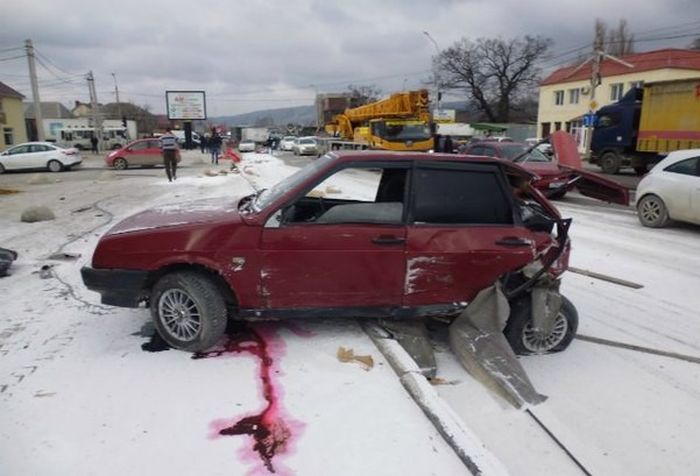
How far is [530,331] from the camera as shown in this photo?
161 inches

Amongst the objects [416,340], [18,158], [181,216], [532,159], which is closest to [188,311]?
[181,216]

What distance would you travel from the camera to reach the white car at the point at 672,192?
8664 millimetres

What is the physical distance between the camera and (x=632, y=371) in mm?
3936

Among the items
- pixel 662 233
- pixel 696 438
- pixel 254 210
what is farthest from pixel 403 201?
pixel 662 233

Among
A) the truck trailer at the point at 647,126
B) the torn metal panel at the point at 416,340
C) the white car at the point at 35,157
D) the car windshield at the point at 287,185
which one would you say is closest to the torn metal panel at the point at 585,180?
the torn metal panel at the point at 416,340

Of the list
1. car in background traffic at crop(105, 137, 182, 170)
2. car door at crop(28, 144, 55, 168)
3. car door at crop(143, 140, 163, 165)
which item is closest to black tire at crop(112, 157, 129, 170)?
Result: car in background traffic at crop(105, 137, 182, 170)

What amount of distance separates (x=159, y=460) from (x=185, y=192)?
1211 centimetres

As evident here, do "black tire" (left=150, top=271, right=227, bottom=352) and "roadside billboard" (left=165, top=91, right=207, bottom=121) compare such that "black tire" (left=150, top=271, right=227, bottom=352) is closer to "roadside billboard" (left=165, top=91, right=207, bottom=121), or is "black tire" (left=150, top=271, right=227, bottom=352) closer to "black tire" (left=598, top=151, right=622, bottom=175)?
"black tire" (left=598, top=151, right=622, bottom=175)

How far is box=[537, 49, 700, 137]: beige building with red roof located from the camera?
3603 centimetres

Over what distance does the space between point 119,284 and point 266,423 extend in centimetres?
176

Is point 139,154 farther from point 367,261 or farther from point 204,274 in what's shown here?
point 367,261

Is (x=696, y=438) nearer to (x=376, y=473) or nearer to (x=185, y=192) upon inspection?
(x=376, y=473)

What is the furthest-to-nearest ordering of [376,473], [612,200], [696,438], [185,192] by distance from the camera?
[185,192] → [612,200] → [696,438] → [376,473]

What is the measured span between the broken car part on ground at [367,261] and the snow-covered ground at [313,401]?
1.04 feet
